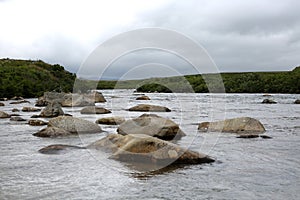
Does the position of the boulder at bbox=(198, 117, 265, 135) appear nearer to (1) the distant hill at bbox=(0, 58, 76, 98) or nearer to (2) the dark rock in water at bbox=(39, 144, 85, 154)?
(2) the dark rock in water at bbox=(39, 144, 85, 154)

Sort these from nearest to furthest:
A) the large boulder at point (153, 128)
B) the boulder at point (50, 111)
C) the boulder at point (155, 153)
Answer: the boulder at point (155, 153) < the large boulder at point (153, 128) < the boulder at point (50, 111)

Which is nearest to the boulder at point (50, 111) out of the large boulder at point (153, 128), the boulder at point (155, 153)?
the large boulder at point (153, 128)

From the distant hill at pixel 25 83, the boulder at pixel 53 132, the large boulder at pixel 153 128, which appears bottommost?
the boulder at pixel 53 132

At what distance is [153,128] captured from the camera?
12.3m

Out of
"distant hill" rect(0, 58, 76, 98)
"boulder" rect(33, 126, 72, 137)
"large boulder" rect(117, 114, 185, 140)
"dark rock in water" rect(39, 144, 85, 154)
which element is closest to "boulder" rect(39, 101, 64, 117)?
"boulder" rect(33, 126, 72, 137)

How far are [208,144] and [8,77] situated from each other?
53.3 metres

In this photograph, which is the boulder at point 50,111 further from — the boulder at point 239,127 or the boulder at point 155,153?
the boulder at point 155,153

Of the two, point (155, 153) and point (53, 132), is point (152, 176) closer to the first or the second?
point (155, 153)

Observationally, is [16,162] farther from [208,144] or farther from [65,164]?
[208,144]

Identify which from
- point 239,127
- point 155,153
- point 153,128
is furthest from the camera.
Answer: point 239,127

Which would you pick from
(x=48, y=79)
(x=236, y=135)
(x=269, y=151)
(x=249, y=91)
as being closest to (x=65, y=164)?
(x=269, y=151)

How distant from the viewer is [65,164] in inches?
330

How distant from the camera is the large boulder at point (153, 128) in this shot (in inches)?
482

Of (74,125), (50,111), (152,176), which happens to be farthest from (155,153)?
(50,111)
